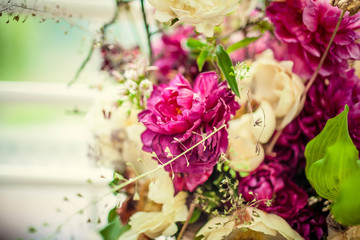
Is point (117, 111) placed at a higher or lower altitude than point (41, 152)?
higher

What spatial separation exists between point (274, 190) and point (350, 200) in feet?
0.55

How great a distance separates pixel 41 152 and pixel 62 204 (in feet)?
0.69

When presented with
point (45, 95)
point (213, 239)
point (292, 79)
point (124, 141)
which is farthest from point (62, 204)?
point (292, 79)

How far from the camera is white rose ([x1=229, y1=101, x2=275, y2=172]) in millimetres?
459

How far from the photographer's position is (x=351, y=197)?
300mm

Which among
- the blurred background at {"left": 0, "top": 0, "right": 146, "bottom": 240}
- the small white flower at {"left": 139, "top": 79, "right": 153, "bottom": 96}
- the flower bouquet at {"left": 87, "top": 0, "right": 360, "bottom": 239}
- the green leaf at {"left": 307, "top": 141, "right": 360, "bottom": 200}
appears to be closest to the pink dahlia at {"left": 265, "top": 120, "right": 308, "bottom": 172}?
the flower bouquet at {"left": 87, "top": 0, "right": 360, "bottom": 239}

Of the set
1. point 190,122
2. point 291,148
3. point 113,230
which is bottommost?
point 113,230

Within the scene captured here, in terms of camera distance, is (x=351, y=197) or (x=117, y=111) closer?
(x=351, y=197)

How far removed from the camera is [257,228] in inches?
16.4

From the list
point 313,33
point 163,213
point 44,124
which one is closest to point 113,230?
point 163,213

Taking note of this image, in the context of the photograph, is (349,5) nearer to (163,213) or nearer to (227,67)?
(227,67)

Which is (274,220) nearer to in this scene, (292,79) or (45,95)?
(292,79)

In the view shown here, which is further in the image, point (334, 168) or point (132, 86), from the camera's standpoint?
point (132, 86)

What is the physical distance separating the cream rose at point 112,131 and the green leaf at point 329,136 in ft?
0.91
